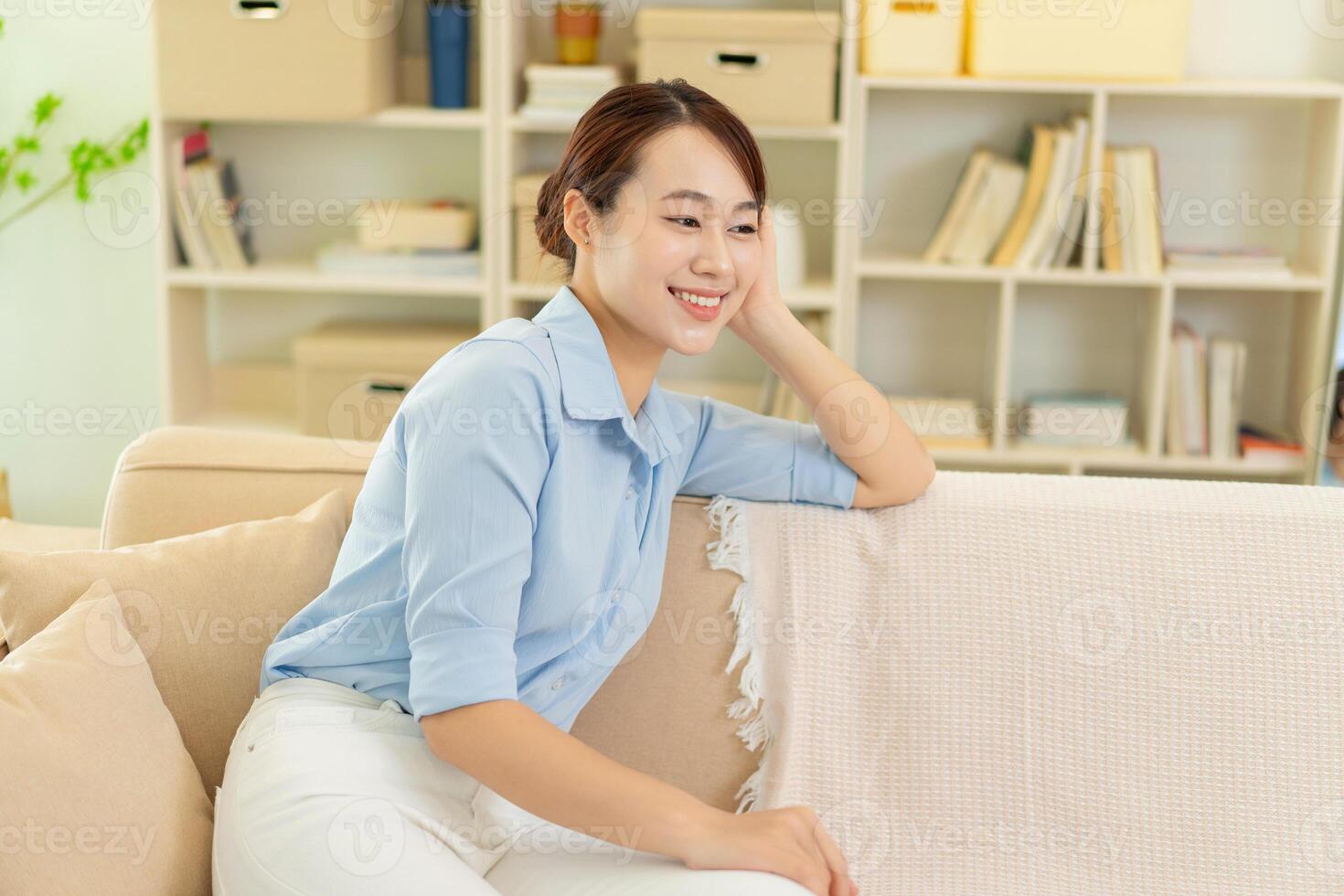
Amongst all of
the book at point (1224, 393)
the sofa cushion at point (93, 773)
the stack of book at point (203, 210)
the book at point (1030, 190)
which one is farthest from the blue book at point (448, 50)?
the sofa cushion at point (93, 773)

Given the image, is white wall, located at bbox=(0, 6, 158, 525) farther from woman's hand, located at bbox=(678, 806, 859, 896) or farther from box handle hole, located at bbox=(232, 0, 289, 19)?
woman's hand, located at bbox=(678, 806, 859, 896)

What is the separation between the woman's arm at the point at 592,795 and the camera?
117 centimetres

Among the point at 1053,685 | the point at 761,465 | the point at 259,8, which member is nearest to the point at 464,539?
the point at 761,465

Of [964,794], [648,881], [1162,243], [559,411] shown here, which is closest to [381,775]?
[648,881]

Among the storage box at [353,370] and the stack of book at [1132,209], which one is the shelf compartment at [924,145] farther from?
the storage box at [353,370]

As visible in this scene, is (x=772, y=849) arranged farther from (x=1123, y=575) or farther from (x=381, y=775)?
(x=1123, y=575)

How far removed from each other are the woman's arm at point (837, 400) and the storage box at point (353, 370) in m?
1.50

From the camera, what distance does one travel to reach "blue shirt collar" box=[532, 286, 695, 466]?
51.9 inches

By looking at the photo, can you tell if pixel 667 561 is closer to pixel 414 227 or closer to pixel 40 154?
pixel 414 227

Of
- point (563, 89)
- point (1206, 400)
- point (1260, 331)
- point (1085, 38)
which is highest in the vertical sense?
point (1085, 38)

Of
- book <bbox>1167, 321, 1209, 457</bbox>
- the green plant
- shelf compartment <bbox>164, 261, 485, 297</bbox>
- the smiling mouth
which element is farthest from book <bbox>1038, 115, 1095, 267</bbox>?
the green plant

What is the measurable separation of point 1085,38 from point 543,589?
6.53 ft

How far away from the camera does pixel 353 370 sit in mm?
2996

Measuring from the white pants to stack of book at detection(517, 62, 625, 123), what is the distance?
1.77m
